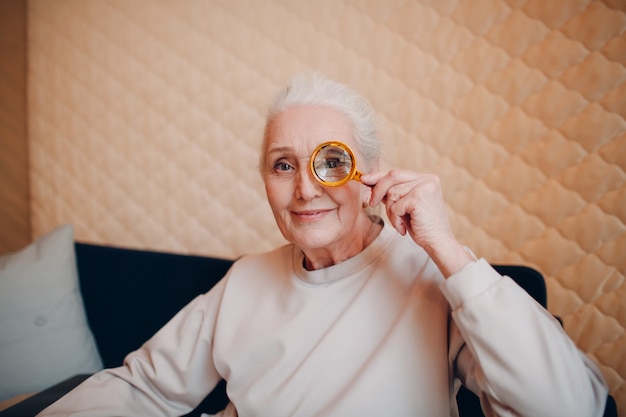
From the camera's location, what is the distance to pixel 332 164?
1.07m

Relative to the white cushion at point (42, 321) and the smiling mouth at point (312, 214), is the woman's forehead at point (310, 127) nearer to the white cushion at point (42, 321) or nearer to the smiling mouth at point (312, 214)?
the smiling mouth at point (312, 214)

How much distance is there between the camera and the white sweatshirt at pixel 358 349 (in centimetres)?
79

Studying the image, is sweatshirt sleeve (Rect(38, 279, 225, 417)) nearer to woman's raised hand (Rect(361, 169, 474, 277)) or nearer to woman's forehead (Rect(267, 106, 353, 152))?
woman's forehead (Rect(267, 106, 353, 152))

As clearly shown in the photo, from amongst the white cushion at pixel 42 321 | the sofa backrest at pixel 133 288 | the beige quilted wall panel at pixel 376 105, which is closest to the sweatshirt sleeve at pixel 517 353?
the beige quilted wall panel at pixel 376 105

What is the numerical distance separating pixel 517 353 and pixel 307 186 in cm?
63

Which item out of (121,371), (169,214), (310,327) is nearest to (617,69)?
(310,327)

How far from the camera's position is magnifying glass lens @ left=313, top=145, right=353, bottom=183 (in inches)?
41.4

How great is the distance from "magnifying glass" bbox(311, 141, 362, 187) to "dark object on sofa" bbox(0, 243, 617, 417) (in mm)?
791

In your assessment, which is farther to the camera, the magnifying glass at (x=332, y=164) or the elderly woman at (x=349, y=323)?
the magnifying glass at (x=332, y=164)

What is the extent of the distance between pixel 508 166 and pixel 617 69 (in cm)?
46

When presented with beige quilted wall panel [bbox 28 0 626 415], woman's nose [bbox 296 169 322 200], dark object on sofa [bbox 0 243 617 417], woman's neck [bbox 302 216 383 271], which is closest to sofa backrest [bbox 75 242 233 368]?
dark object on sofa [bbox 0 243 617 417]

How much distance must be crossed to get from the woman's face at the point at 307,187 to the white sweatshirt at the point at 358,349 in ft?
0.43

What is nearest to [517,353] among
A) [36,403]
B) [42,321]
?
[36,403]

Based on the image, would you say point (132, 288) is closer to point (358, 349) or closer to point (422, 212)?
point (358, 349)
